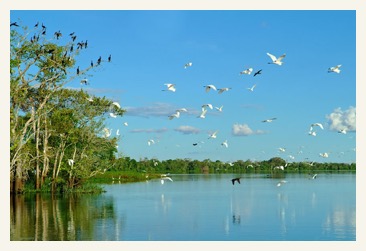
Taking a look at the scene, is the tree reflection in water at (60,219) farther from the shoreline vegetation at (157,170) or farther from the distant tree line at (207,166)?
the distant tree line at (207,166)

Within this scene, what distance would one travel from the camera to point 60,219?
21.8 metres

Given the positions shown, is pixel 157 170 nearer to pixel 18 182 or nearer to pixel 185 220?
pixel 18 182

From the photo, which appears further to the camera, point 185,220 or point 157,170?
point 157,170

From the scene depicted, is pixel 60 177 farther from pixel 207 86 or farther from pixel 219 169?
pixel 219 169

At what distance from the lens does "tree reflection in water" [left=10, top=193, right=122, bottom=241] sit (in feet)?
57.2

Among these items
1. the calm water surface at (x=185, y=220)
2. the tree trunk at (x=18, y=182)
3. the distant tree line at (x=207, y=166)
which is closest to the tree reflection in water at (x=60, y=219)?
the calm water surface at (x=185, y=220)

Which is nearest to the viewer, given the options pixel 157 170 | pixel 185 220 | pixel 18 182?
pixel 185 220

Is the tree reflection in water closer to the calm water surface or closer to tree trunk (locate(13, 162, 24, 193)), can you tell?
the calm water surface

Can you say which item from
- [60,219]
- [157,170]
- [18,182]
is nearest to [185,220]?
[60,219]

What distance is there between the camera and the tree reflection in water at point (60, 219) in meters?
17.4

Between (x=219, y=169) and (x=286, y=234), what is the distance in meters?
93.8
